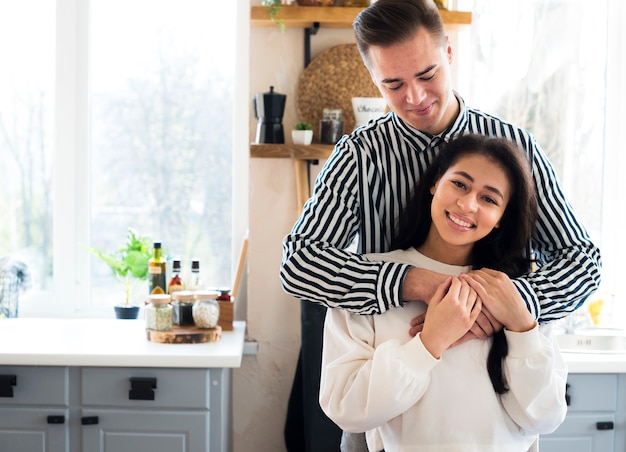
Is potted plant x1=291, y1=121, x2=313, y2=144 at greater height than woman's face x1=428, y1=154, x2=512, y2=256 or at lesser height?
greater

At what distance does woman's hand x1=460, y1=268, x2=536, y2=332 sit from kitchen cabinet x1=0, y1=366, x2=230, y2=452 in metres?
1.15

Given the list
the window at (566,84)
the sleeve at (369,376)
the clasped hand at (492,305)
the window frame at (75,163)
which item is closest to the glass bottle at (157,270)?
the window frame at (75,163)

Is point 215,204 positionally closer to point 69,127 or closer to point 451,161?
point 69,127

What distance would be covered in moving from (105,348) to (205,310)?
0.36 meters

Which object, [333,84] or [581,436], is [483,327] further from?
[333,84]

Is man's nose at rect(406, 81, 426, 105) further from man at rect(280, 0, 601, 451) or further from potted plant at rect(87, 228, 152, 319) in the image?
potted plant at rect(87, 228, 152, 319)

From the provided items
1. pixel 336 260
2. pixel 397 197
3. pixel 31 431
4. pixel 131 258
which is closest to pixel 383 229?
pixel 397 197

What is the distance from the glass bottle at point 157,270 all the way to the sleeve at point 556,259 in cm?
163

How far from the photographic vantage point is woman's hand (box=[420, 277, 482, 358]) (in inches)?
53.9

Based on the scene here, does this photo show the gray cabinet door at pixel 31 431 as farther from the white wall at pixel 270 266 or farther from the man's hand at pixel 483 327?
the man's hand at pixel 483 327

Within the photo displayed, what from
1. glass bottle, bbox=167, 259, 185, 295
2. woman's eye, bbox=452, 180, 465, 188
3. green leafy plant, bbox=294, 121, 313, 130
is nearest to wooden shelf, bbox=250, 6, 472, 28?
green leafy plant, bbox=294, 121, 313, 130

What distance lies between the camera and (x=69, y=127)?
10.3ft

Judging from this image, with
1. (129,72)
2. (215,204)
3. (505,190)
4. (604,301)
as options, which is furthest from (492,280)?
(129,72)

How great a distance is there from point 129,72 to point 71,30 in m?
0.29
